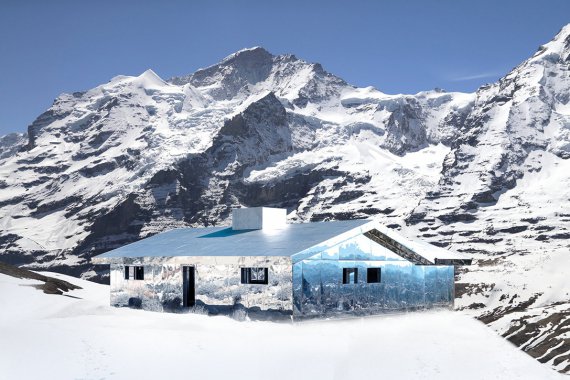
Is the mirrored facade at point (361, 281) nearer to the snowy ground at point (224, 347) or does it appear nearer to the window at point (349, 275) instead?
the window at point (349, 275)

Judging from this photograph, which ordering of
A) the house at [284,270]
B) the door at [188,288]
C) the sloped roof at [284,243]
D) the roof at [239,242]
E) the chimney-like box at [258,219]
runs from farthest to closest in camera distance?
the chimney-like box at [258,219], the door at [188,288], the roof at [239,242], the sloped roof at [284,243], the house at [284,270]

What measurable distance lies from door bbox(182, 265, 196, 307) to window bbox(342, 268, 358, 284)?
23.9 ft

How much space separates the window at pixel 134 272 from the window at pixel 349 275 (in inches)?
437

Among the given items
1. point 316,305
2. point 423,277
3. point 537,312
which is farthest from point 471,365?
point 537,312

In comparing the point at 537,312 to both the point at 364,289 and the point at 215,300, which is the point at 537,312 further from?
the point at 215,300

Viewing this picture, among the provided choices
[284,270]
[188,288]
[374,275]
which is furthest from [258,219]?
[284,270]

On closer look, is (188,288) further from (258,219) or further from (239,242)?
(258,219)

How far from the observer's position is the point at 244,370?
2462 cm

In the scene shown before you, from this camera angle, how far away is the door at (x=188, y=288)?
124ft

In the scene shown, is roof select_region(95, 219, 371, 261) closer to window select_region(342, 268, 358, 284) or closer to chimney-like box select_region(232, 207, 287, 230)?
chimney-like box select_region(232, 207, 287, 230)

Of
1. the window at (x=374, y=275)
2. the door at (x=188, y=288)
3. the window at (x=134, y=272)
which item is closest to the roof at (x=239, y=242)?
the window at (x=134, y=272)

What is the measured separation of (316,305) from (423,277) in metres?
8.70

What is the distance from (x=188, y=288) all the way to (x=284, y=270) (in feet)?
23.9

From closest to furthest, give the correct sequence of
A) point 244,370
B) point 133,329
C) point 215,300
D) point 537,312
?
point 244,370 → point 133,329 → point 215,300 → point 537,312
